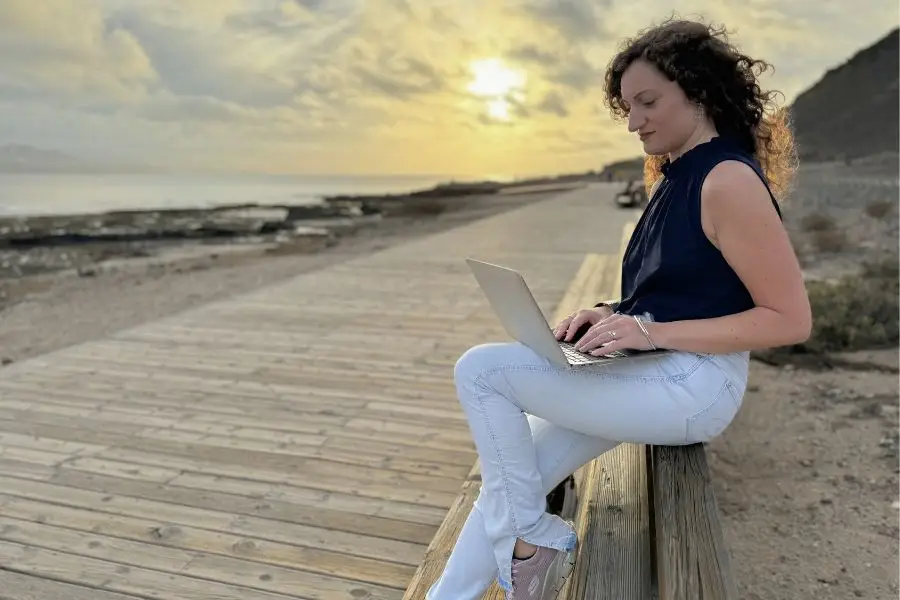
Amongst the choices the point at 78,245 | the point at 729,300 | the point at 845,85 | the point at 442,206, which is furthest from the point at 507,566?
the point at 845,85

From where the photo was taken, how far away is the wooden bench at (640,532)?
151cm

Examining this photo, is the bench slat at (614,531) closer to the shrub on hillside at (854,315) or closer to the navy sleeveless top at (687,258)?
the navy sleeveless top at (687,258)

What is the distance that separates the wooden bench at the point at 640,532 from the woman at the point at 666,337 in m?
0.10

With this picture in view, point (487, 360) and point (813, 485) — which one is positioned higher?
point (487, 360)

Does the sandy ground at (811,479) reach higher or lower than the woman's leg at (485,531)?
lower

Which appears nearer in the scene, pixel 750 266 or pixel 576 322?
pixel 750 266

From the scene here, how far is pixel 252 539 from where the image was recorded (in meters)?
2.81

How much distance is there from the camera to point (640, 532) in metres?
2.11

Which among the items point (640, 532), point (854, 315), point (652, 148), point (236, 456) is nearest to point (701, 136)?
point (652, 148)

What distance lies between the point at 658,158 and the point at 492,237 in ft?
36.6

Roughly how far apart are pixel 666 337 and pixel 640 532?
2.07 feet

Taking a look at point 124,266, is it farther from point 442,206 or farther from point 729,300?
point 442,206

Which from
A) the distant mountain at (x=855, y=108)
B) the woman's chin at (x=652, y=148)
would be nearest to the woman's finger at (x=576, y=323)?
the woman's chin at (x=652, y=148)

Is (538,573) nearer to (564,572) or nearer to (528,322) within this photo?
(564,572)
